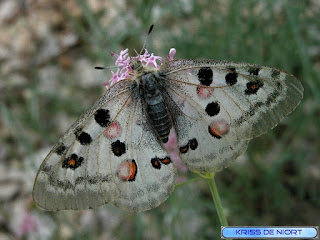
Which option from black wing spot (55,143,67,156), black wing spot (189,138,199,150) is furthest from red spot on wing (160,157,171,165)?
black wing spot (55,143,67,156)

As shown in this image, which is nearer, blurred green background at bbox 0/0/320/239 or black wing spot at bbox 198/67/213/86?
black wing spot at bbox 198/67/213/86

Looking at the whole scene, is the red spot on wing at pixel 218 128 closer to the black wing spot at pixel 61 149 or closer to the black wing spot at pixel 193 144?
the black wing spot at pixel 193 144

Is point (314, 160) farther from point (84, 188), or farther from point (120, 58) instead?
point (84, 188)

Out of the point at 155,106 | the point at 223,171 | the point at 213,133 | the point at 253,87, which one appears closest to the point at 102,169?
the point at 155,106

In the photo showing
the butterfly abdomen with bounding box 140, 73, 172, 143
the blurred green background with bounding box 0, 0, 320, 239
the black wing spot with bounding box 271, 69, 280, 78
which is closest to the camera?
the black wing spot with bounding box 271, 69, 280, 78

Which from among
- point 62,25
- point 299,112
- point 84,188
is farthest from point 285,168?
point 62,25

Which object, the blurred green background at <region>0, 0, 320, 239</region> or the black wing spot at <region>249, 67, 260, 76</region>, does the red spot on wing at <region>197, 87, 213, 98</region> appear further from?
the blurred green background at <region>0, 0, 320, 239</region>

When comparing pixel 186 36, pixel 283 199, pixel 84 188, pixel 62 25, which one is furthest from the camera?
pixel 62 25
